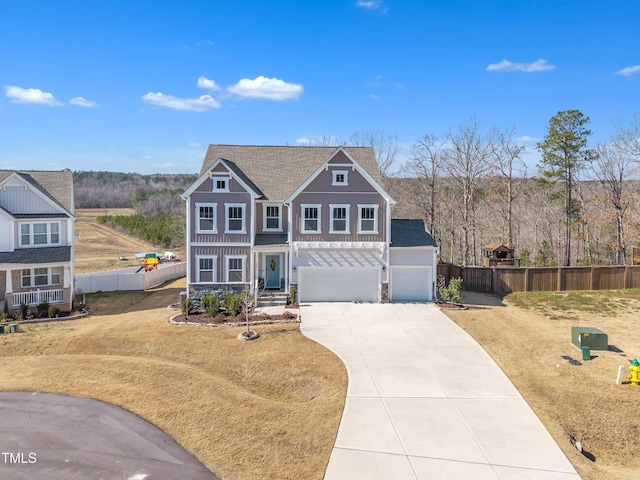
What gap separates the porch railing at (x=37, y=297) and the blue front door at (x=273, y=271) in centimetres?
1247

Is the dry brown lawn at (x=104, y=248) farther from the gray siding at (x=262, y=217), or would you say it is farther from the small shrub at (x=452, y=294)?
the small shrub at (x=452, y=294)

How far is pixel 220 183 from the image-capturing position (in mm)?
25562

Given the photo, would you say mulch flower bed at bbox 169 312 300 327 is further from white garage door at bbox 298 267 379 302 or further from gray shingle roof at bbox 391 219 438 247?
gray shingle roof at bbox 391 219 438 247

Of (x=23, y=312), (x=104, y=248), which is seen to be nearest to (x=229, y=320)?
(x=23, y=312)

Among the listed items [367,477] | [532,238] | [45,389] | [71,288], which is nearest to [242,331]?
[45,389]

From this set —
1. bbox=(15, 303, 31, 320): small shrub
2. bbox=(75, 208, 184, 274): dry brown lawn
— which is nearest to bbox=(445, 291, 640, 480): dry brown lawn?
bbox=(15, 303, 31, 320): small shrub

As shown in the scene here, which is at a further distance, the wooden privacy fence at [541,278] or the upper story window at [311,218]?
the wooden privacy fence at [541,278]

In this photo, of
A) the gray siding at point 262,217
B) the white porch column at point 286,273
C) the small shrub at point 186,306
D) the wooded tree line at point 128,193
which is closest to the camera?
the small shrub at point 186,306

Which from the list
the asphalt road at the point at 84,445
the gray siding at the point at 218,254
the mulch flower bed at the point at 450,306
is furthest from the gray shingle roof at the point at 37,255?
the mulch flower bed at the point at 450,306

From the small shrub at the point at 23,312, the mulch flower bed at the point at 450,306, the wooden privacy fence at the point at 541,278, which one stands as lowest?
the small shrub at the point at 23,312

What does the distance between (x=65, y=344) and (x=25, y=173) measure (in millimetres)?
14998

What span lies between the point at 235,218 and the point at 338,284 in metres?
7.28

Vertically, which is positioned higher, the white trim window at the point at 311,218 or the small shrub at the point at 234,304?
the white trim window at the point at 311,218

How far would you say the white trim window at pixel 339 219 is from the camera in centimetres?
2548
